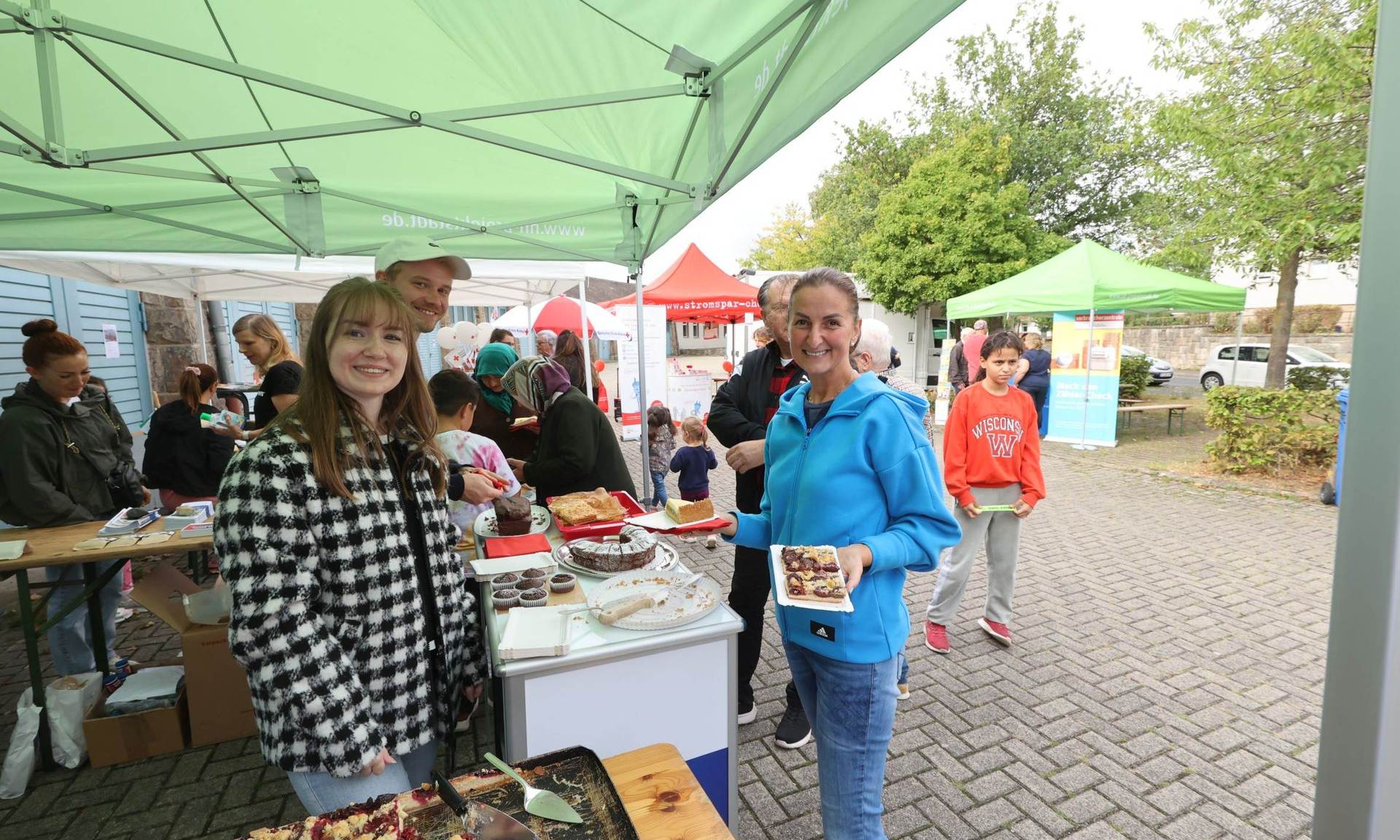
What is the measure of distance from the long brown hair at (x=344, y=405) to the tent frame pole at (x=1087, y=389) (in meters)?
12.4

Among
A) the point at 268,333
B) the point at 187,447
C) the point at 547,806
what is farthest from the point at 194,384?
the point at 547,806

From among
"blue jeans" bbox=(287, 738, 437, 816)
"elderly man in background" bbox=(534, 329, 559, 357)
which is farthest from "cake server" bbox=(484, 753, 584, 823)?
"elderly man in background" bbox=(534, 329, 559, 357)

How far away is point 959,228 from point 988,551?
65.5 feet

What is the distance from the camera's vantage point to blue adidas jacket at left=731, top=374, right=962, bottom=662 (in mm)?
1843

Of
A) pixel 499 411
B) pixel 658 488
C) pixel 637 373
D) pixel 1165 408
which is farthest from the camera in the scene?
pixel 1165 408

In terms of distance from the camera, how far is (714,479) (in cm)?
1043

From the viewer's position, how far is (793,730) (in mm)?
3369

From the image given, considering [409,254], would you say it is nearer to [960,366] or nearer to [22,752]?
[22,752]

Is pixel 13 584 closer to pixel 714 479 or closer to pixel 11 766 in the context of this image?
pixel 11 766

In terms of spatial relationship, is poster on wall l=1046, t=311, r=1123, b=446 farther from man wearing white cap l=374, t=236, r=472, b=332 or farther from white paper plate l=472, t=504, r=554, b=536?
man wearing white cap l=374, t=236, r=472, b=332

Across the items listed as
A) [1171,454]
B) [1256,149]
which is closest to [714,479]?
[1171,454]

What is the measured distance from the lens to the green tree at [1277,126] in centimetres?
795

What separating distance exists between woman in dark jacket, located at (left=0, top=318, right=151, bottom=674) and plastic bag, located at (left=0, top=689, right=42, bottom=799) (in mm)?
477

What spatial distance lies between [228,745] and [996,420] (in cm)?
498
